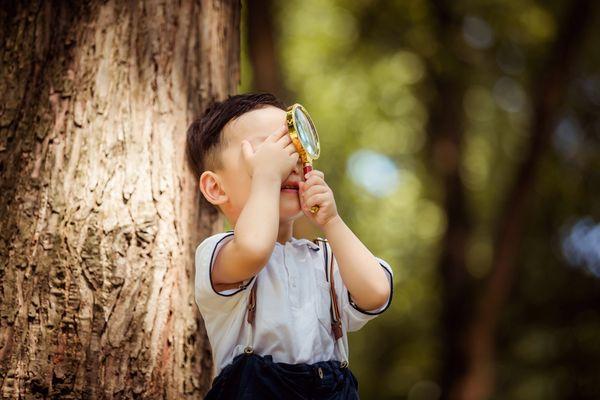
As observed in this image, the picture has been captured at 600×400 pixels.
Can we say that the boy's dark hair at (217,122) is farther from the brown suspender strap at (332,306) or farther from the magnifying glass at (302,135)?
the brown suspender strap at (332,306)

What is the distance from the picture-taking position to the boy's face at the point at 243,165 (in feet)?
6.84

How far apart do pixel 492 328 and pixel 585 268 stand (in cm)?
368

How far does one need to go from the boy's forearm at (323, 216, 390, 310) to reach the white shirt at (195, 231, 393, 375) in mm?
65

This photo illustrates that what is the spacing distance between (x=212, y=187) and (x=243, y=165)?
160mm

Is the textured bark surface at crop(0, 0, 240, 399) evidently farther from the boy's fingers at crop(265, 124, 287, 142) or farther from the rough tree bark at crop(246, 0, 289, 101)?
the rough tree bark at crop(246, 0, 289, 101)

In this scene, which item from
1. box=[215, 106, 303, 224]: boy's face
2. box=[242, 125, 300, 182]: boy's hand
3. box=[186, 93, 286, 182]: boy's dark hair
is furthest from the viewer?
box=[186, 93, 286, 182]: boy's dark hair

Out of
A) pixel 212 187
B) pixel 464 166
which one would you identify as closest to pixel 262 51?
pixel 464 166

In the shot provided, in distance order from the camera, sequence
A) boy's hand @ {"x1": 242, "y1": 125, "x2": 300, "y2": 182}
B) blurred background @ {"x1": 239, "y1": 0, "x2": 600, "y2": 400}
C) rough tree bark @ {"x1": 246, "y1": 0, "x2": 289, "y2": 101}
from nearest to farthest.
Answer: boy's hand @ {"x1": 242, "y1": 125, "x2": 300, "y2": 182} → rough tree bark @ {"x1": 246, "y1": 0, "x2": 289, "y2": 101} → blurred background @ {"x1": 239, "y1": 0, "x2": 600, "y2": 400}

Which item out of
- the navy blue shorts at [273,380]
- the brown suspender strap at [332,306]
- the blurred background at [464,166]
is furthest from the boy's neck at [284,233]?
the blurred background at [464,166]

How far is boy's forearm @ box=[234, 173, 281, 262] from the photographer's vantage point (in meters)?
1.87

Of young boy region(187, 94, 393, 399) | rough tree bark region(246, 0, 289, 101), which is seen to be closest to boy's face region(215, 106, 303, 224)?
young boy region(187, 94, 393, 399)

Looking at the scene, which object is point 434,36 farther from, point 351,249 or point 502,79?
point 351,249

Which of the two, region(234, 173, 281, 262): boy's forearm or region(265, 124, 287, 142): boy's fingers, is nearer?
region(234, 173, 281, 262): boy's forearm

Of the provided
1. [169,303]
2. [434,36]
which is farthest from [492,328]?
[169,303]
